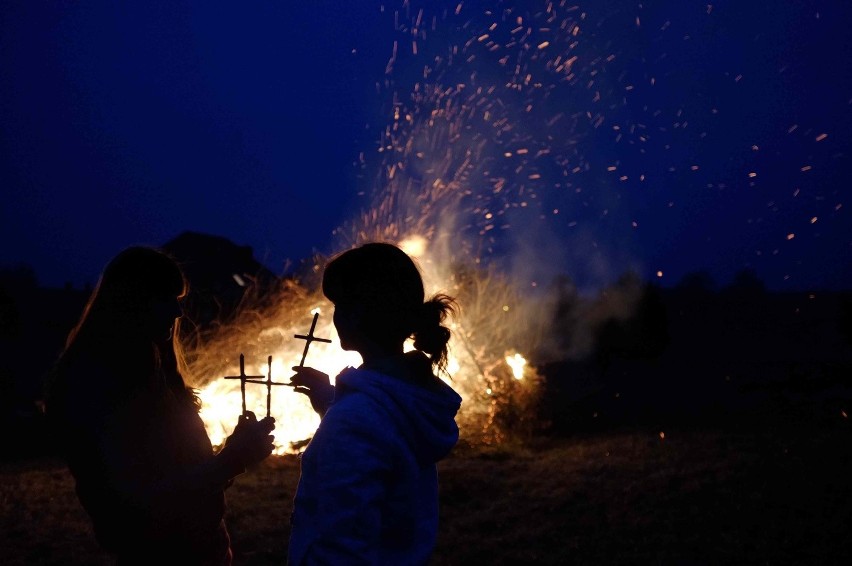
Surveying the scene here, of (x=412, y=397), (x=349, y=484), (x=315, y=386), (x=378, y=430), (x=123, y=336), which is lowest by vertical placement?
(x=349, y=484)

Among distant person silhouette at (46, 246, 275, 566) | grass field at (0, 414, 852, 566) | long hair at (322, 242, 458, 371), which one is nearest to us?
long hair at (322, 242, 458, 371)

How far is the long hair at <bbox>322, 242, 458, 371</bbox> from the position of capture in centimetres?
191

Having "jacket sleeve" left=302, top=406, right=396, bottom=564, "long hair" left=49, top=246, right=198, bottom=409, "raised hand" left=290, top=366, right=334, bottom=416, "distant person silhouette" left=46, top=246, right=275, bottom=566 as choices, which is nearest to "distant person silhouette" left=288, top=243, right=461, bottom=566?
"jacket sleeve" left=302, top=406, right=396, bottom=564

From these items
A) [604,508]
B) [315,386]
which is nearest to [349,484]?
[315,386]

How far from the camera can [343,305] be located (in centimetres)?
194

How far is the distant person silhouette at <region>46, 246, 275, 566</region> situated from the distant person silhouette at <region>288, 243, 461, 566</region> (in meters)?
0.61

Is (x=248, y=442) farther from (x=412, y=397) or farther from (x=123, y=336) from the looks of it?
(x=412, y=397)

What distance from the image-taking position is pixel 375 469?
1687mm

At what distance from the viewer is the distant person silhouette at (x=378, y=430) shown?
166 cm

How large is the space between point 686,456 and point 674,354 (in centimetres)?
1424

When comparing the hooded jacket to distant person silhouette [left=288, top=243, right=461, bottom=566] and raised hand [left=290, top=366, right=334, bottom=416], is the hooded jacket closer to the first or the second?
distant person silhouette [left=288, top=243, right=461, bottom=566]

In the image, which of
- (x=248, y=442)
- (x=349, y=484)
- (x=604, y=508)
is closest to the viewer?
(x=349, y=484)

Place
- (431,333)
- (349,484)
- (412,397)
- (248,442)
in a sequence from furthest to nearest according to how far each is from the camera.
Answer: (248,442), (431,333), (412,397), (349,484)

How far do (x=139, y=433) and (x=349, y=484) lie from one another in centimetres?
96
